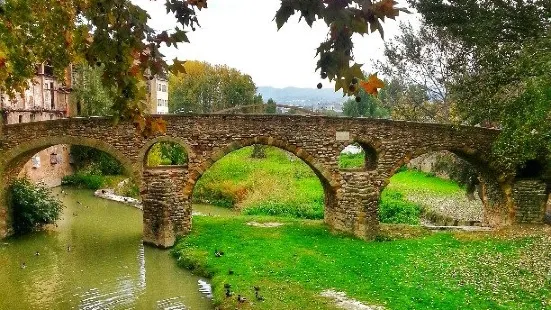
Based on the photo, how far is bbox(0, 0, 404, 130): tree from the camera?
3.10 metres

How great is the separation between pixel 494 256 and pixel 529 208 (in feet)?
19.7

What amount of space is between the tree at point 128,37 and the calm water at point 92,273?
6277 mm

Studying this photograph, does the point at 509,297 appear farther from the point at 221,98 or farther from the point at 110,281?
the point at 221,98

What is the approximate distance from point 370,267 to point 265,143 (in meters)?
6.04

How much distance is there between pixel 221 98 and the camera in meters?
56.9

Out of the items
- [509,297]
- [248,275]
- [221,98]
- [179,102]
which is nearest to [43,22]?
[248,275]

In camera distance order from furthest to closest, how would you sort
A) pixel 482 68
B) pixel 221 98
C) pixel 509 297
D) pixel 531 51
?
pixel 221 98
pixel 482 68
pixel 531 51
pixel 509 297

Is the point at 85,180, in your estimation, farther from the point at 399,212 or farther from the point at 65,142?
the point at 399,212

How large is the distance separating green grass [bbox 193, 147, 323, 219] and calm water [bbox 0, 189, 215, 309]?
6805 mm

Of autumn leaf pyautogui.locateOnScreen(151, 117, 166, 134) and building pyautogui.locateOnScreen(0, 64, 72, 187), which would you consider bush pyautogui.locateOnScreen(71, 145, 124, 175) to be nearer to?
building pyautogui.locateOnScreen(0, 64, 72, 187)

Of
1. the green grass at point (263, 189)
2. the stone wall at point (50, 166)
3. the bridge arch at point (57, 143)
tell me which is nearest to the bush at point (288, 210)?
the green grass at point (263, 189)

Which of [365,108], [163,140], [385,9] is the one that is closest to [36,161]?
[163,140]

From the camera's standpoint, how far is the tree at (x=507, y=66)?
13.3 m

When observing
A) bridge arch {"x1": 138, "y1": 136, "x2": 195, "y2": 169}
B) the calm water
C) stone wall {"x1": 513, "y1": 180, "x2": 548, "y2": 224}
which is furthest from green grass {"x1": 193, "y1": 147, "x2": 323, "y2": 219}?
stone wall {"x1": 513, "y1": 180, "x2": 548, "y2": 224}
